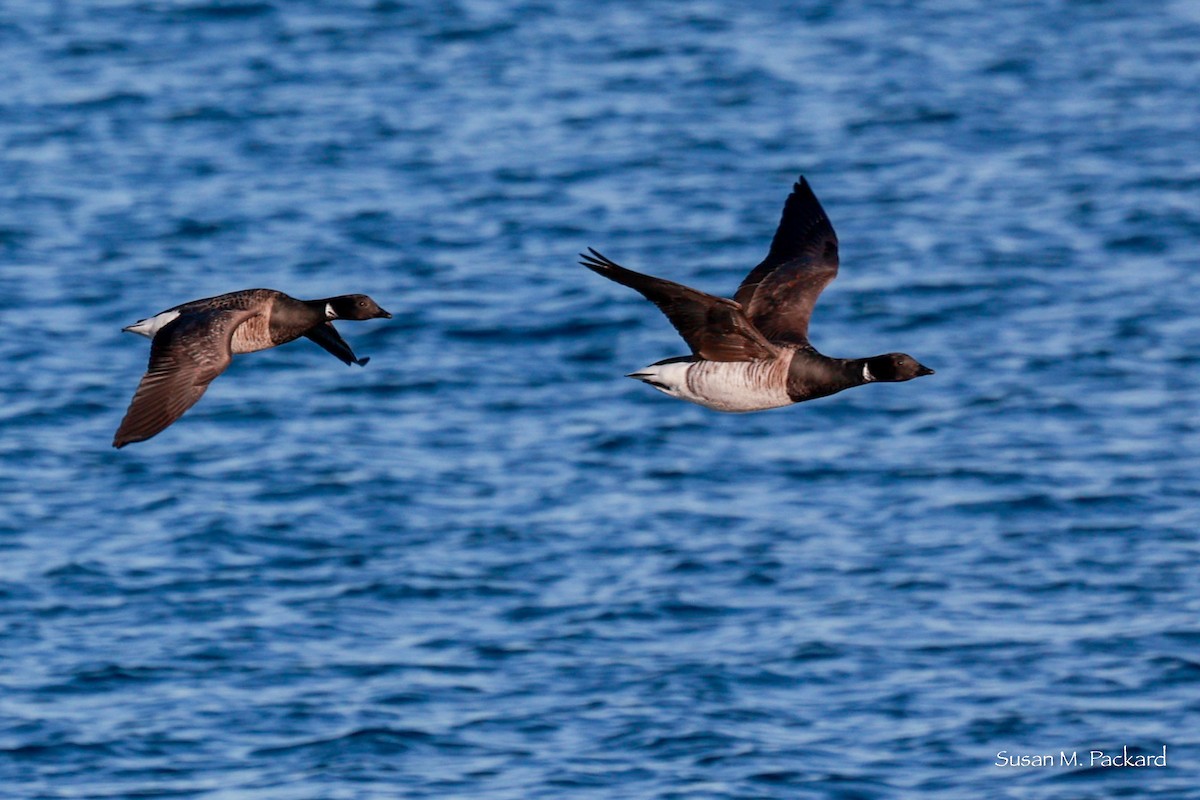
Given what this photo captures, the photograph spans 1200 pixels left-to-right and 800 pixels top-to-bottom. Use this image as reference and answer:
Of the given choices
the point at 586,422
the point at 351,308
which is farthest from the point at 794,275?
the point at 586,422

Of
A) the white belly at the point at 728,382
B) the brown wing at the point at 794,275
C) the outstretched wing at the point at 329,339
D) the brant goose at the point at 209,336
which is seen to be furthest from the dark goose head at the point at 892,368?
the outstretched wing at the point at 329,339

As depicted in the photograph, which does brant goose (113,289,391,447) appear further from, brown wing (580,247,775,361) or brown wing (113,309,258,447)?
brown wing (580,247,775,361)

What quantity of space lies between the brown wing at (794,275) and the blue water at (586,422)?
695cm

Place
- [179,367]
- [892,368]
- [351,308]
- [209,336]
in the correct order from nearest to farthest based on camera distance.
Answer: [179,367], [209,336], [351,308], [892,368]

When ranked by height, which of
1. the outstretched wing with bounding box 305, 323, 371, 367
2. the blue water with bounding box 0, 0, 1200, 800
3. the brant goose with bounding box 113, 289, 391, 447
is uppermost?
the brant goose with bounding box 113, 289, 391, 447

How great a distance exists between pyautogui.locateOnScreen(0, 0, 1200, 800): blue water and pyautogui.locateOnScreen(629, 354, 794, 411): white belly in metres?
7.71

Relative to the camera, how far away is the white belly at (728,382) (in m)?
12.1

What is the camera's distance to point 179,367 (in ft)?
36.7

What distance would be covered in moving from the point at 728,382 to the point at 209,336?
2.97 m

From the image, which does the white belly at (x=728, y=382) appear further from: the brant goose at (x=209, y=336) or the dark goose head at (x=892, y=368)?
the brant goose at (x=209, y=336)

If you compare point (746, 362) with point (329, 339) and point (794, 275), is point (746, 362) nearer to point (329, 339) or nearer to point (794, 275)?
point (794, 275)

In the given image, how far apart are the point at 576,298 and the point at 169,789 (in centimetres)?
1487

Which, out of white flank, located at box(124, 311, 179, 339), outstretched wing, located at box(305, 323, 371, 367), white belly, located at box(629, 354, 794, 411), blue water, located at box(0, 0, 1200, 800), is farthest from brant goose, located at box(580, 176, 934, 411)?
blue water, located at box(0, 0, 1200, 800)

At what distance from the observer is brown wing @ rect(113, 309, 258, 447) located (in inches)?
423
